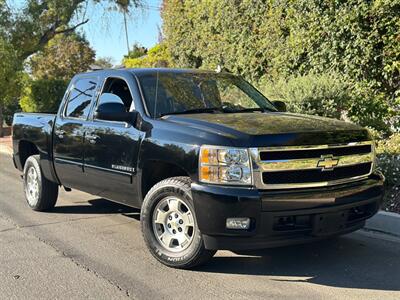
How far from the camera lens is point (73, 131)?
625 centimetres

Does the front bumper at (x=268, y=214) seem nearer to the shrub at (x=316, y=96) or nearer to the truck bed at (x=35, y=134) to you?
the truck bed at (x=35, y=134)

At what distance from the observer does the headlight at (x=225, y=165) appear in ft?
14.3

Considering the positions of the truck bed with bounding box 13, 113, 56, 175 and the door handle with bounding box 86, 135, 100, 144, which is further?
the truck bed with bounding box 13, 113, 56, 175

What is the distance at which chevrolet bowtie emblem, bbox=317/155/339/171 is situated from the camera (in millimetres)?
4598

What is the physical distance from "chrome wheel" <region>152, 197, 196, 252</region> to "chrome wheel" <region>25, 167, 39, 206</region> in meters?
2.90

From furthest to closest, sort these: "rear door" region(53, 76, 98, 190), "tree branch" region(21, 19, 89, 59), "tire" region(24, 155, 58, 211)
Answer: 1. "tree branch" region(21, 19, 89, 59)
2. "tire" region(24, 155, 58, 211)
3. "rear door" region(53, 76, 98, 190)

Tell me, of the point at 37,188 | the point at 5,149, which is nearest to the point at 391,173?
the point at 37,188

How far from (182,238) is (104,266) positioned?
2.69 ft

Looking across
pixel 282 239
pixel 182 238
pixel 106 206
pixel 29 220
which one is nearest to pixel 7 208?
pixel 29 220

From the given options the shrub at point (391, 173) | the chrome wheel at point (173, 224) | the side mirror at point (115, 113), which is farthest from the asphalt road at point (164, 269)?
the side mirror at point (115, 113)

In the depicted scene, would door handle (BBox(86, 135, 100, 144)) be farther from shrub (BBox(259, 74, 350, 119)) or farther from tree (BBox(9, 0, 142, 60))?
tree (BBox(9, 0, 142, 60))

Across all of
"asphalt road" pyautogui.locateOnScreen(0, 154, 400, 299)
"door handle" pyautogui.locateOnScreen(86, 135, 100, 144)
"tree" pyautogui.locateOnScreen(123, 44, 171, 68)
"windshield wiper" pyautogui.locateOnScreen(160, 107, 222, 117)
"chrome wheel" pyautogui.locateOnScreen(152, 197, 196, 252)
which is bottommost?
"asphalt road" pyautogui.locateOnScreen(0, 154, 400, 299)

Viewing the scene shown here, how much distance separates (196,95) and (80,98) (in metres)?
1.61

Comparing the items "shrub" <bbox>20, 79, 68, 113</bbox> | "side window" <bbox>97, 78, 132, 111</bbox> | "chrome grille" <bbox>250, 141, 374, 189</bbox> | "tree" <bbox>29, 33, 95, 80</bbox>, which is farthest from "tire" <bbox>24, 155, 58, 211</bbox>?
"tree" <bbox>29, 33, 95, 80</bbox>
